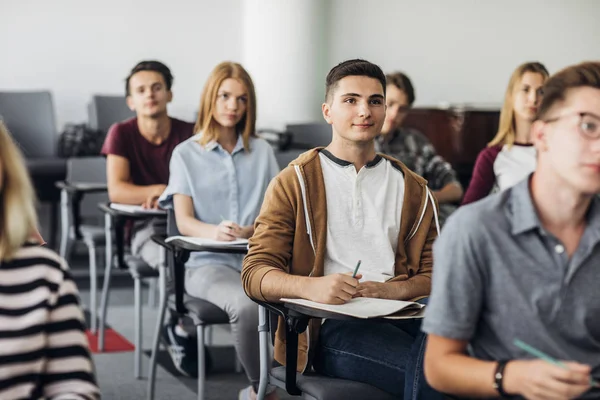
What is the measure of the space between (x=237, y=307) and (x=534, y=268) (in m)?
1.75

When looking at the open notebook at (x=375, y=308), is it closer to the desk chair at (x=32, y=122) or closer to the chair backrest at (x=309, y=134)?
the chair backrest at (x=309, y=134)

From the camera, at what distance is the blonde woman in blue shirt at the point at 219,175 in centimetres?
350

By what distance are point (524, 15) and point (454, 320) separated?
7.52 metres

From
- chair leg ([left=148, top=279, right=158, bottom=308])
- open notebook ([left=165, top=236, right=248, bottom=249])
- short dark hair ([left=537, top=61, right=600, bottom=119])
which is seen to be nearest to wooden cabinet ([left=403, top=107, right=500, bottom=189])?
chair leg ([left=148, top=279, right=158, bottom=308])

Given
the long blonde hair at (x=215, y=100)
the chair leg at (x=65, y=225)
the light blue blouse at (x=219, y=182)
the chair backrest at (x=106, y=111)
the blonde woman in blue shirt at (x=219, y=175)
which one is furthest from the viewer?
the chair backrest at (x=106, y=111)

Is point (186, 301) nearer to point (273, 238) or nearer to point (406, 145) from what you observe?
point (273, 238)

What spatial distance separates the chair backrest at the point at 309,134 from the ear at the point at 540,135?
16.2ft

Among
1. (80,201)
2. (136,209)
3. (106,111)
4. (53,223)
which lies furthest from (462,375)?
(106,111)

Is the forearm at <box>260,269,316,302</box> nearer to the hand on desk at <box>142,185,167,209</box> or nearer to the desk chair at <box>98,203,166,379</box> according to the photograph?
the desk chair at <box>98,203,166,379</box>

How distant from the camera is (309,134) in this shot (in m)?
6.73

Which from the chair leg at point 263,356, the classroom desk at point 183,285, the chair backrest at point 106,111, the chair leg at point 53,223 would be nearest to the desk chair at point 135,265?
the classroom desk at point 183,285

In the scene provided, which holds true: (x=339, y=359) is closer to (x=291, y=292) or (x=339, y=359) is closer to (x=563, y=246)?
(x=291, y=292)

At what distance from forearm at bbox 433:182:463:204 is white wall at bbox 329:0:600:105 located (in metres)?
3.46

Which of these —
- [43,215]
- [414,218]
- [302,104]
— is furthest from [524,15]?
[414,218]
